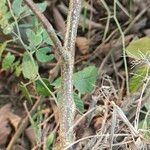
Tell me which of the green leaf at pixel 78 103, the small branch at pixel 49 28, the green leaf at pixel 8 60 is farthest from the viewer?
the green leaf at pixel 8 60

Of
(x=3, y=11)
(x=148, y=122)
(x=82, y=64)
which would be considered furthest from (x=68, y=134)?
(x=82, y=64)

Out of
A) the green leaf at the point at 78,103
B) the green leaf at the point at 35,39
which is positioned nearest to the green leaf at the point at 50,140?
the green leaf at the point at 78,103

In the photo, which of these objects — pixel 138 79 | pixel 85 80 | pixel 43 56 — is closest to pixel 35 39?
pixel 43 56

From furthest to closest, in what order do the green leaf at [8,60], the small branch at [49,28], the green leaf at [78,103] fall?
1. the green leaf at [8,60]
2. the green leaf at [78,103]
3. the small branch at [49,28]

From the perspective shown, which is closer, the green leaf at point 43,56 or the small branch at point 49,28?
the small branch at point 49,28

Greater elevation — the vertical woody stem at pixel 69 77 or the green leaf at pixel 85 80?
the vertical woody stem at pixel 69 77

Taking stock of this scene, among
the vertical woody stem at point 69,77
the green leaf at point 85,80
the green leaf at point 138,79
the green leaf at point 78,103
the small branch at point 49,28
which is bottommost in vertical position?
the green leaf at point 138,79

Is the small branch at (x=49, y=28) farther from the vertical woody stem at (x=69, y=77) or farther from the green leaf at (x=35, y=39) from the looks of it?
the green leaf at (x=35, y=39)
